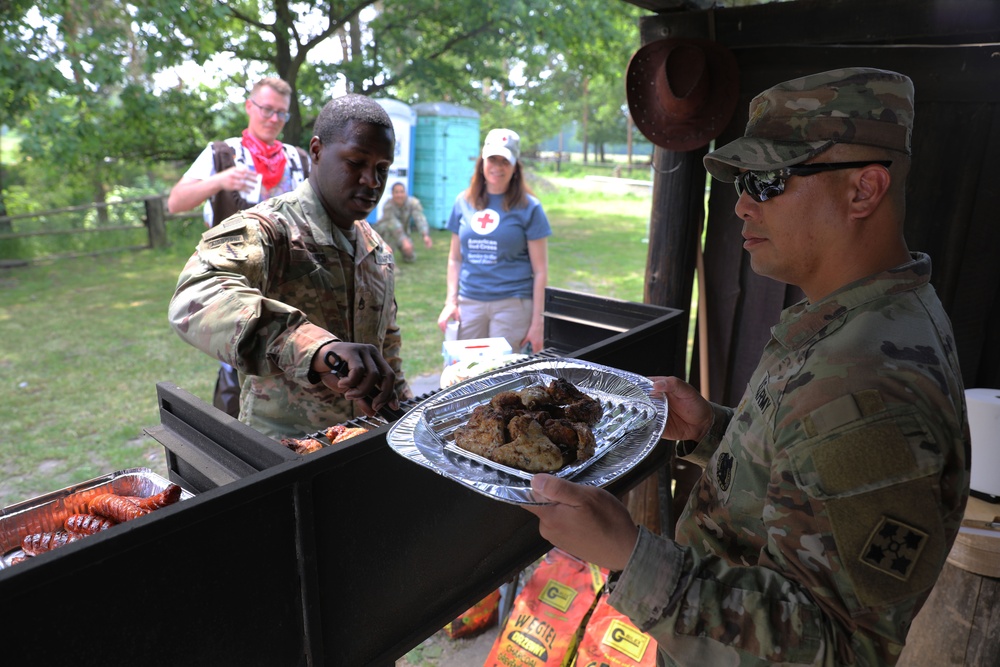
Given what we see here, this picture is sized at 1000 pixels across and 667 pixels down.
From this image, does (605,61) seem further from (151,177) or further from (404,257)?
(151,177)

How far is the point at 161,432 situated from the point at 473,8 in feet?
40.5

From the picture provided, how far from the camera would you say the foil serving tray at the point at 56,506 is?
1688mm

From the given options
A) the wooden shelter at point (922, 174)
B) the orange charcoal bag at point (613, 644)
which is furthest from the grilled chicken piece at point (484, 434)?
the wooden shelter at point (922, 174)

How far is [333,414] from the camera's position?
8.33ft

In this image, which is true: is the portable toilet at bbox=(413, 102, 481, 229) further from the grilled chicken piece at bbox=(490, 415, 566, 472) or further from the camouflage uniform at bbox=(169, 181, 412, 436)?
the grilled chicken piece at bbox=(490, 415, 566, 472)

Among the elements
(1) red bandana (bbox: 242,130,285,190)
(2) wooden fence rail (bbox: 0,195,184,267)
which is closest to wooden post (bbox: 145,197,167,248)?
(2) wooden fence rail (bbox: 0,195,184,267)

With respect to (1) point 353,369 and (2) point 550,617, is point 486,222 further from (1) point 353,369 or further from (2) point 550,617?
(1) point 353,369

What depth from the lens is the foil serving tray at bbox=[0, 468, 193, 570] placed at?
5.54ft

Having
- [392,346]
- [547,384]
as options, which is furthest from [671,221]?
[547,384]

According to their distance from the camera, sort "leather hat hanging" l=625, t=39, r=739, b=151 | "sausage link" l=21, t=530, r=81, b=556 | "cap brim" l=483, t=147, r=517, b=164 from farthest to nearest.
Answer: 1. "cap brim" l=483, t=147, r=517, b=164
2. "leather hat hanging" l=625, t=39, r=739, b=151
3. "sausage link" l=21, t=530, r=81, b=556

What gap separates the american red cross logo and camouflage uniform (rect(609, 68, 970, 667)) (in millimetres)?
3347

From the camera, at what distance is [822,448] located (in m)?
1.20

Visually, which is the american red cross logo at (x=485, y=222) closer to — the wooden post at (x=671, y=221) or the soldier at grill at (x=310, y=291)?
the wooden post at (x=671, y=221)

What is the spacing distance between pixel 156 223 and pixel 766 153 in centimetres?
1382
